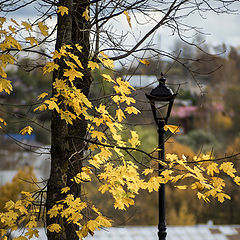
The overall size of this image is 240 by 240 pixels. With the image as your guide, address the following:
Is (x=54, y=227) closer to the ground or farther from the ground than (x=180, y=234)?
farther from the ground

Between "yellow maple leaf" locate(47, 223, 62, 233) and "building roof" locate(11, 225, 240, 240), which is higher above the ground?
"yellow maple leaf" locate(47, 223, 62, 233)

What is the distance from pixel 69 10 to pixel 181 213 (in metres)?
17.6

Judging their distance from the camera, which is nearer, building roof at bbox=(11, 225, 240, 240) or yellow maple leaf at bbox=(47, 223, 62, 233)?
yellow maple leaf at bbox=(47, 223, 62, 233)

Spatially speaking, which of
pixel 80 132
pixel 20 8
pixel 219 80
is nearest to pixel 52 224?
pixel 80 132

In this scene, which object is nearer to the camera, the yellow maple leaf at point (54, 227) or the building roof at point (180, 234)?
the yellow maple leaf at point (54, 227)

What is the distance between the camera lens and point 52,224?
11.0 feet

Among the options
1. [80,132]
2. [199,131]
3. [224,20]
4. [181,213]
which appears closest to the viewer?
[80,132]

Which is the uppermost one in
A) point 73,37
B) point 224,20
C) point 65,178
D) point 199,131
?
point 224,20

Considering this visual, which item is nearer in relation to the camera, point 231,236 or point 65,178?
point 65,178

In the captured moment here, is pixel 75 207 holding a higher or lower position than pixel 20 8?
lower

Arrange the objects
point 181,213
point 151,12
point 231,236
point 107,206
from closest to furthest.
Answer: point 151,12 → point 231,236 → point 107,206 → point 181,213

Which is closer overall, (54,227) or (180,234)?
(54,227)

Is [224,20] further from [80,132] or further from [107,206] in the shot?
[80,132]

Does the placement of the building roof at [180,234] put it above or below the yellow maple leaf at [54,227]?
below
